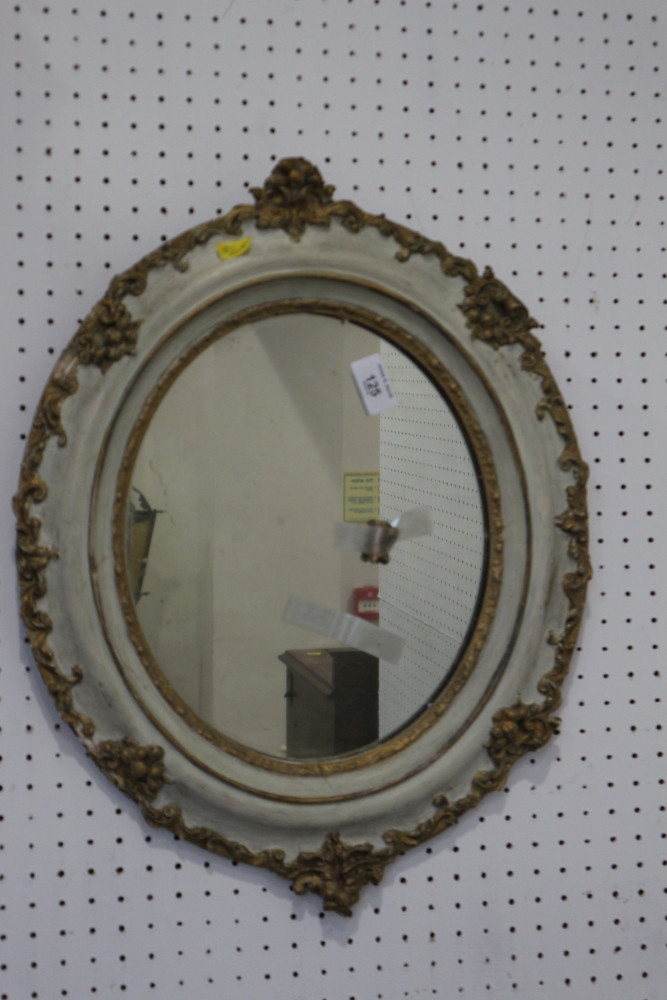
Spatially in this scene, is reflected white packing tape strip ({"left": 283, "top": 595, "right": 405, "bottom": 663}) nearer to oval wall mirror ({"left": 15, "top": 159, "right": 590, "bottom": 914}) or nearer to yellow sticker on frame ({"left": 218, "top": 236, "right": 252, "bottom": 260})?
oval wall mirror ({"left": 15, "top": 159, "right": 590, "bottom": 914})

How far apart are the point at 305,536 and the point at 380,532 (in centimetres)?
12

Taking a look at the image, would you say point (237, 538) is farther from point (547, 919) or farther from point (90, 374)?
point (547, 919)

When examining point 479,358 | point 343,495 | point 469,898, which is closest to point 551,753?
point 469,898

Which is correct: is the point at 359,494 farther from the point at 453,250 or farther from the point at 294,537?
the point at 453,250

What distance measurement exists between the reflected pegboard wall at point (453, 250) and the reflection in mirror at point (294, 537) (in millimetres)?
222

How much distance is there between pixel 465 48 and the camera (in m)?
1.45

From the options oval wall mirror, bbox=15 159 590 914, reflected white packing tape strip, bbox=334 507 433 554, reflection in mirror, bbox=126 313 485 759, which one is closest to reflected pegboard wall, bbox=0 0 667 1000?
oval wall mirror, bbox=15 159 590 914

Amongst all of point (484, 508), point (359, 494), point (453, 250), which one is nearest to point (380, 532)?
point (359, 494)

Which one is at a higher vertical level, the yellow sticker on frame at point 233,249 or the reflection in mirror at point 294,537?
the yellow sticker on frame at point 233,249

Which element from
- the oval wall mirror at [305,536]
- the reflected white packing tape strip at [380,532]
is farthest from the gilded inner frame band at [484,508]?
the reflected white packing tape strip at [380,532]

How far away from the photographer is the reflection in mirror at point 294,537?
135cm

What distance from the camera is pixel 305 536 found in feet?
4.54

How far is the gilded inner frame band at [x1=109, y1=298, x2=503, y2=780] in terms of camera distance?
4.37 ft

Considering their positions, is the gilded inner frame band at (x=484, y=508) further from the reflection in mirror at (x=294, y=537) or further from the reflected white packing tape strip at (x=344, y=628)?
the reflected white packing tape strip at (x=344, y=628)
